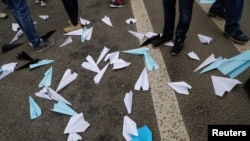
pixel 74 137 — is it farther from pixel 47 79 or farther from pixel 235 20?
pixel 235 20

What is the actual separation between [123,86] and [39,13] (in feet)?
10.2

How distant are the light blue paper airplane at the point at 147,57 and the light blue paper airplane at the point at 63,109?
1.14m

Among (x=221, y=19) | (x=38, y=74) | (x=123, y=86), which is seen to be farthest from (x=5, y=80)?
(x=221, y=19)

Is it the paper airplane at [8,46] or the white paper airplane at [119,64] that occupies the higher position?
the white paper airplane at [119,64]

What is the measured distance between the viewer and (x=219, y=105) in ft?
8.77

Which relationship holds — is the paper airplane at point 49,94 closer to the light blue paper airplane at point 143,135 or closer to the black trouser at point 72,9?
the light blue paper airplane at point 143,135

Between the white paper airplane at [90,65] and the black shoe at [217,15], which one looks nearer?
the white paper airplane at [90,65]

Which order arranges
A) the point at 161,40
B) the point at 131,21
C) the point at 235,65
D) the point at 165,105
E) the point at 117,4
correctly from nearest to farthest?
the point at 165,105 < the point at 235,65 < the point at 161,40 < the point at 131,21 < the point at 117,4

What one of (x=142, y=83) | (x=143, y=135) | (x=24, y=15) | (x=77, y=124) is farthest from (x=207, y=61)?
(x=24, y=15)

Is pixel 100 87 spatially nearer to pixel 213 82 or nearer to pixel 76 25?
pixel 213 82

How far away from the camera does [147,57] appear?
11.5 feet

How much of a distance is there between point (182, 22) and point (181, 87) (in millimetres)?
880

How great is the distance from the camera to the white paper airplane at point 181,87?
290 cm

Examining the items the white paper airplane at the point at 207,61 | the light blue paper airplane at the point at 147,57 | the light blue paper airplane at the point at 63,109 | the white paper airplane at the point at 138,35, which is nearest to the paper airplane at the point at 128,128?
the light blue paper airplane at the point at 63,109
